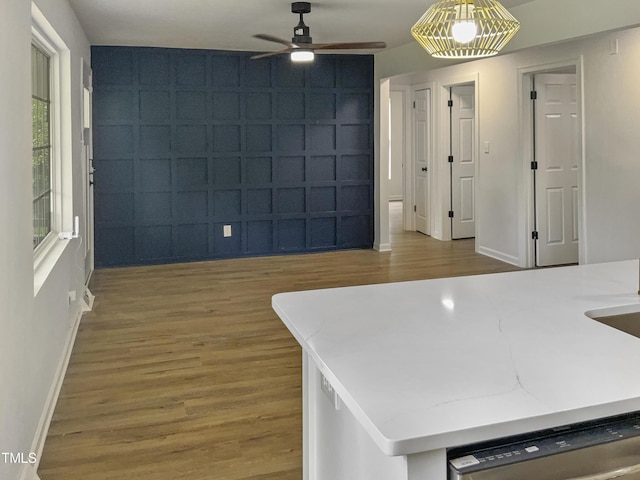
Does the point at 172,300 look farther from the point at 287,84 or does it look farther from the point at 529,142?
the point at 529,142

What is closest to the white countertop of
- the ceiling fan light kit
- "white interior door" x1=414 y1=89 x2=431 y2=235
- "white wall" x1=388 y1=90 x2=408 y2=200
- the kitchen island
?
the kitchen island

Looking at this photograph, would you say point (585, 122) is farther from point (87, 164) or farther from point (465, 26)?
point (87, 164)

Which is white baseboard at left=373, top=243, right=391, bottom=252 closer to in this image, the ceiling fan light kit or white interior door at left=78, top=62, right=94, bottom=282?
the ceiling fan light kit

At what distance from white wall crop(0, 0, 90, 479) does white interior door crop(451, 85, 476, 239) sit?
5.79m

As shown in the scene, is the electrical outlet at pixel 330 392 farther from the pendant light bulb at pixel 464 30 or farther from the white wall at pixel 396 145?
the white wall at pixel 396 145

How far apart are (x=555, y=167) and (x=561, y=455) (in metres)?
5.66

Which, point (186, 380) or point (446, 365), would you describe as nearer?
point (446, 365)

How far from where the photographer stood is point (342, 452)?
157 cm

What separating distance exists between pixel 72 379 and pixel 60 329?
1.11 ft

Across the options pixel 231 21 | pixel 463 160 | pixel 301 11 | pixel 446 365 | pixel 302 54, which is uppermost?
pixel 231 21

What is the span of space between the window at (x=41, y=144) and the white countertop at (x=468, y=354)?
214cm

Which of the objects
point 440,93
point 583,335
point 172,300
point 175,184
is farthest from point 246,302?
point 440,93

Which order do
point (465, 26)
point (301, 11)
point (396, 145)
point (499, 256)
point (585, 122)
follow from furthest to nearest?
point (396, 145)
point (499, 256)
point (585, 122)
point (301, 11)
point (465, 26)

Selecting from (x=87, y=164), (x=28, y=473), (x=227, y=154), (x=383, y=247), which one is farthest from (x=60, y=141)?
(x=383, y=247)
